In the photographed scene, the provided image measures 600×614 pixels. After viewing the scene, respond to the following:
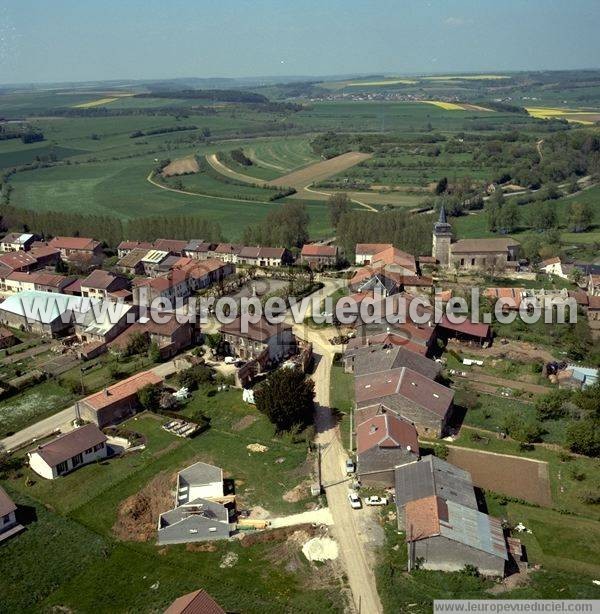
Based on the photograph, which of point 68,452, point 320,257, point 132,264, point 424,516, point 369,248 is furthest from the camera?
point 369,248

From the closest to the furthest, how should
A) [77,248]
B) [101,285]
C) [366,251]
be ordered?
[101,285] < [366,251] < [77,248]

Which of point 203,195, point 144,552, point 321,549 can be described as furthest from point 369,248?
point 203,195

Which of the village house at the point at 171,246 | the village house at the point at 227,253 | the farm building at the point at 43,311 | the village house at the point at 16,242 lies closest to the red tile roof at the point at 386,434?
the farm building at the point at 43,311

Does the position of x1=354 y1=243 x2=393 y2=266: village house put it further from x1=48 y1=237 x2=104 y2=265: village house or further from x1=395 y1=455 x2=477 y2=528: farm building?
x1=395 y1=455 x2=477 y2=528: farm building

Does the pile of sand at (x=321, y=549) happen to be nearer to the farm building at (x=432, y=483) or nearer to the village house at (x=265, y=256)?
the farm building at (x=432, y=483)

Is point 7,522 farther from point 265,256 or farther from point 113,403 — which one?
point 265,256

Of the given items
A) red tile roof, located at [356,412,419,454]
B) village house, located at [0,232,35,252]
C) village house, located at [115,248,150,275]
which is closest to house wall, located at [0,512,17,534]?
red tile roof, located at [356,412,419,454]
